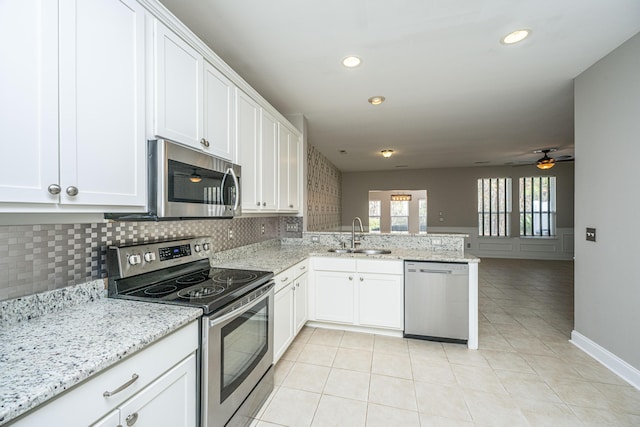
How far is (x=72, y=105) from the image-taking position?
3.34 feet

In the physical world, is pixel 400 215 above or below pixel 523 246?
above

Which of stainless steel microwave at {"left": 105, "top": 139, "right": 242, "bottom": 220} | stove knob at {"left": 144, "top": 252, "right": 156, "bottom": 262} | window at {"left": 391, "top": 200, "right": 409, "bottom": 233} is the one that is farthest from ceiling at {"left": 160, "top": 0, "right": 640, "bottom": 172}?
window at {"left": 391, "top": 200, "right": 409, "bottom": 233}

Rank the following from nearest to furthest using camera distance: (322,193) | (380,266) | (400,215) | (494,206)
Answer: (380,266), (322,193), (494,206), (400,215)

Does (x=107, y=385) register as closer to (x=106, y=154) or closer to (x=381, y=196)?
(x=106, y=154)

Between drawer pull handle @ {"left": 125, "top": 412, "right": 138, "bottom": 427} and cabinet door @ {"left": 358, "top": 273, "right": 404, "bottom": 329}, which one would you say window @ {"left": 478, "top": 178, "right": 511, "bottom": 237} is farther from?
drawer pull handle @ {"left": 125, "top": 412, "right": 138, "bottom": 427}

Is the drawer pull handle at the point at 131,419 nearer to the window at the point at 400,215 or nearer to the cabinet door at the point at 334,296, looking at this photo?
the cabinet door at the point at 334,296

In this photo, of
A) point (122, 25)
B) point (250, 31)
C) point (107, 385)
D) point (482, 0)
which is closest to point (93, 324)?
point (107, 385)

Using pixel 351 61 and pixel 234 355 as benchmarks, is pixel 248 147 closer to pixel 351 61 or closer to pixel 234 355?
pixel 351 61

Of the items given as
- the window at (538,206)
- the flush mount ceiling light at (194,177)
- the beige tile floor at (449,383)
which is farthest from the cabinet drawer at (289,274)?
the window at (538,206)

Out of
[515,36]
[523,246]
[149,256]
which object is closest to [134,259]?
[149,256]

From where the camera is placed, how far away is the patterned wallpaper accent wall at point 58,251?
1115 mm

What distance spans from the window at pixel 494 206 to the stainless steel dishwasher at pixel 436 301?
6128 mm

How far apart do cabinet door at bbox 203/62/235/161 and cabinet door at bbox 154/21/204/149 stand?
0.23 ft

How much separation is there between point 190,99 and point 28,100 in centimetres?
80
